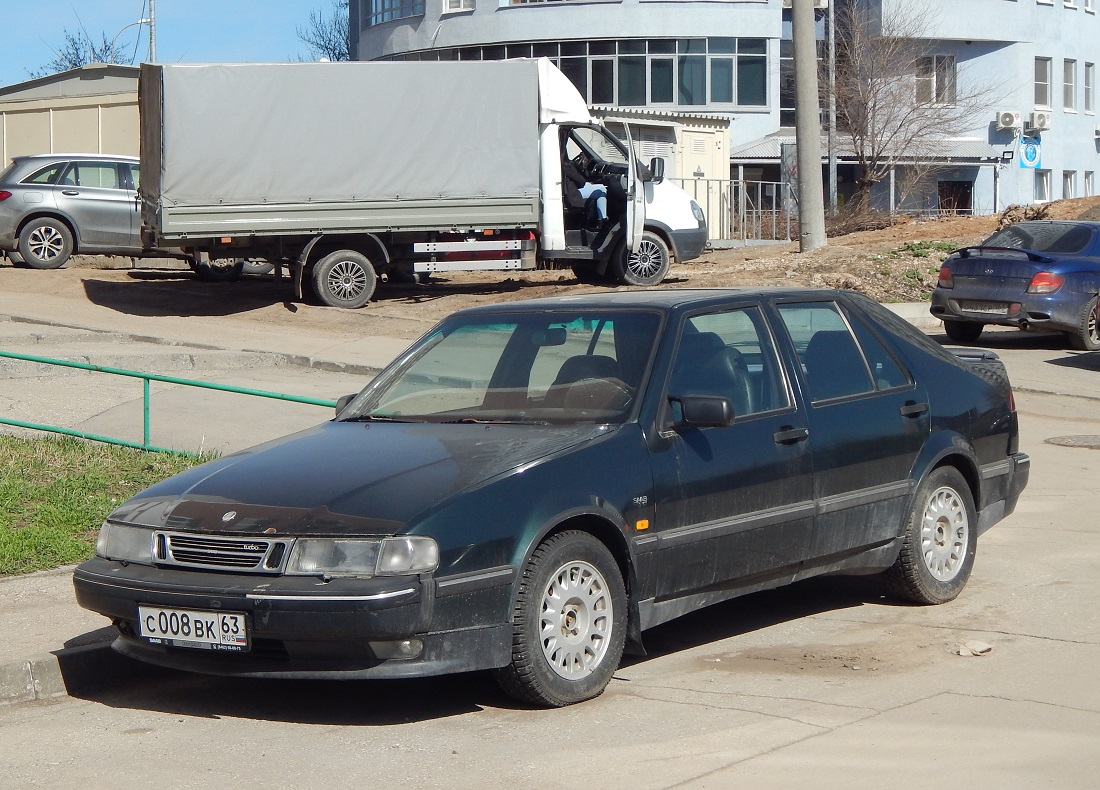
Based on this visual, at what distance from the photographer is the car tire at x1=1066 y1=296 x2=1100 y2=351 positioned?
17.6 meters

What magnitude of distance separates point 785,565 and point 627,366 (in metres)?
1.14

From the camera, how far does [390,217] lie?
20.6 m

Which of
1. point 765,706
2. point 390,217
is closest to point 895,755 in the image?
point 765,706

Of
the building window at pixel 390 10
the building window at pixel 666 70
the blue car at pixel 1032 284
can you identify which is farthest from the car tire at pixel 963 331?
the building window at pixel 390 10

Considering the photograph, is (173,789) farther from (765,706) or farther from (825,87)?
(825,87)

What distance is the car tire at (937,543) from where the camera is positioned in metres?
6.88

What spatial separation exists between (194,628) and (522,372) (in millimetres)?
1858

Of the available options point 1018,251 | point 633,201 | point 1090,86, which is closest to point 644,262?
point 633,201

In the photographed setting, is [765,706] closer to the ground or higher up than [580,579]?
closer to the ground

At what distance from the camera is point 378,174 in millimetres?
20672

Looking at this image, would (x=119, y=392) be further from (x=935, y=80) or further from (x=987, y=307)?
(x=935, y=80)

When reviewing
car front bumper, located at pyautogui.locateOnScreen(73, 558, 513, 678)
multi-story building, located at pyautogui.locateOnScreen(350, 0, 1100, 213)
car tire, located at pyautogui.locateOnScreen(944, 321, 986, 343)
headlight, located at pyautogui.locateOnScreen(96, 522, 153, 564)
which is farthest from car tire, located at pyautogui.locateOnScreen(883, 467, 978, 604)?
multi-story building, located at pyautogui.locateOnScreen(350, 0, 1100, 213)

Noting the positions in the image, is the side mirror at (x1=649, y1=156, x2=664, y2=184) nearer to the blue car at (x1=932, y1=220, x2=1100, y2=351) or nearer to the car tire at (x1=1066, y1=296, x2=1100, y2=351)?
the blue car at (x1=932, y1=220, x2=1100, y2=351)

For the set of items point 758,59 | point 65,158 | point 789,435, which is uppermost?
point 758,59
